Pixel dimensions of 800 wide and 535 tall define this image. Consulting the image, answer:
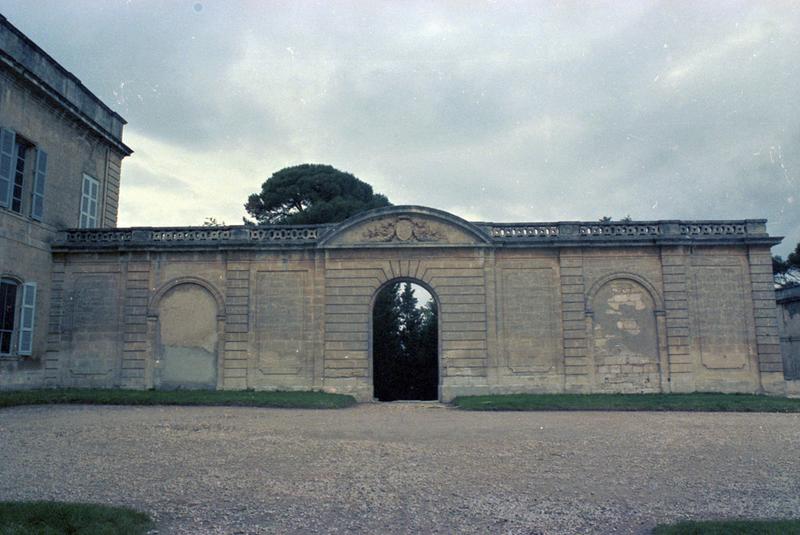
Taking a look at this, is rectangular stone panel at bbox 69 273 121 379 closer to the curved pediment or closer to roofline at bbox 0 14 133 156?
roofline at bbox 0 14 133 156

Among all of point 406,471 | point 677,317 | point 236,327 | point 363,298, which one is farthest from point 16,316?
point 677,317

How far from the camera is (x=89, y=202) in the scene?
70.4 ft

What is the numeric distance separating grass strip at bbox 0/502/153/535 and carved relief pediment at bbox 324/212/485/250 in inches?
551

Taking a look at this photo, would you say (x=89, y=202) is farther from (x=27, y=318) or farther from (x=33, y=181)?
(x=27, y=318)

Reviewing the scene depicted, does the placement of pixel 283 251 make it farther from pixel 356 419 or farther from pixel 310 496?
pixel 310 496

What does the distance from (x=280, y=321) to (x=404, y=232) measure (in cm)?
473

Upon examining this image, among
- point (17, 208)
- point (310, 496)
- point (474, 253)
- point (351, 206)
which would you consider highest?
point (351, 206)

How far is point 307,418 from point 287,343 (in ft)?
21.6

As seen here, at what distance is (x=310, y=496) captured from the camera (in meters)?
6.32

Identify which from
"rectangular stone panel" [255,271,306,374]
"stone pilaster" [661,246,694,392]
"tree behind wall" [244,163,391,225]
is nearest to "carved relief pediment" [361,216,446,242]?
"rectangular stone panel" [255,271,306,374]

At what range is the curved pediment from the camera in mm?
19047

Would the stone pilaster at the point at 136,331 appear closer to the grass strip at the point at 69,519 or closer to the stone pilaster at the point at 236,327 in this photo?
the stone pilaster at the point at 236,327

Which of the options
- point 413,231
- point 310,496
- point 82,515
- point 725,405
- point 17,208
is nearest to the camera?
point 82,515

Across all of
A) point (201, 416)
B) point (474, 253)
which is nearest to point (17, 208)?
point (201, 416)
